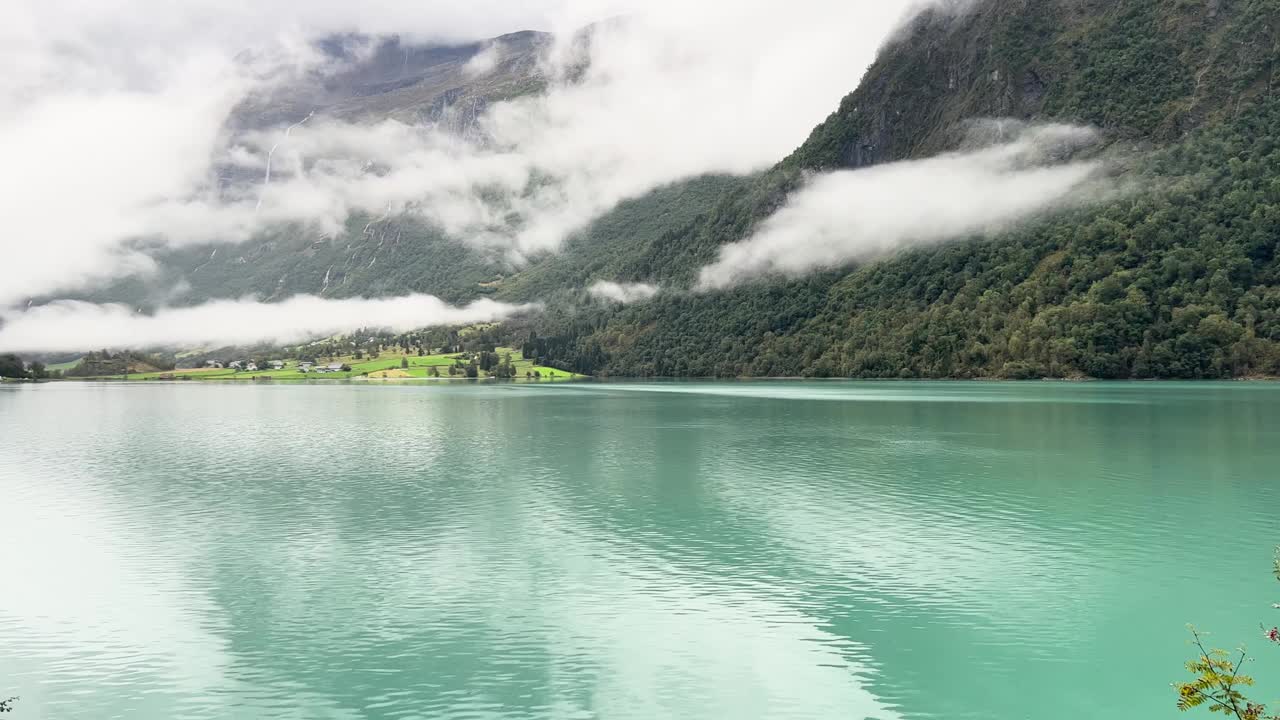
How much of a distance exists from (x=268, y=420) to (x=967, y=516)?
8610 cm

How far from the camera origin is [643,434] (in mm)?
79938

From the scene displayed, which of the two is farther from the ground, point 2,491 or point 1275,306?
point 1275,306

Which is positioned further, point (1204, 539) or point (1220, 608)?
point (1204, 539)

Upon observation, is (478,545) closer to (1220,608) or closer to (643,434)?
(1220,608)

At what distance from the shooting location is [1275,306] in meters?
170

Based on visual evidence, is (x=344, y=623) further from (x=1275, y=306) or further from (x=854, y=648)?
(x=1275, y=306)

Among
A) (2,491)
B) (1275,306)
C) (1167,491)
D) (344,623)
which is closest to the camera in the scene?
(344,623)

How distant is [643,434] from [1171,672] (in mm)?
60704

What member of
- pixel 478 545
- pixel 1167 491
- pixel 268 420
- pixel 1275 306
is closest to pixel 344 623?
pixel 478 545

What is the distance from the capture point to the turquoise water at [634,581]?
19672 mm

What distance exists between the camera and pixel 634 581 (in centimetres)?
2850

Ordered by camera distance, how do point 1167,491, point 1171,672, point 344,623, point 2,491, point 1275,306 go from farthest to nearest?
point 1275,306
point 2,491
point 1167,491
point 344,623
point 1171,672

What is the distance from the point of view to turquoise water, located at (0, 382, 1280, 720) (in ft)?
64.5

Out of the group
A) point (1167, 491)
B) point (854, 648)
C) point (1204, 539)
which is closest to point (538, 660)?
point (854, 648)
